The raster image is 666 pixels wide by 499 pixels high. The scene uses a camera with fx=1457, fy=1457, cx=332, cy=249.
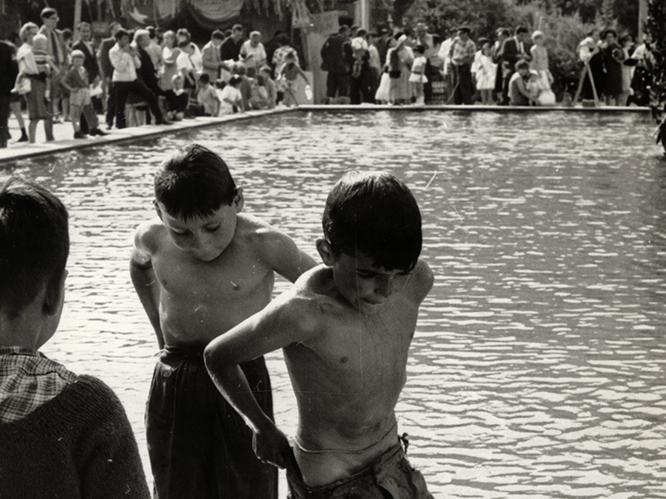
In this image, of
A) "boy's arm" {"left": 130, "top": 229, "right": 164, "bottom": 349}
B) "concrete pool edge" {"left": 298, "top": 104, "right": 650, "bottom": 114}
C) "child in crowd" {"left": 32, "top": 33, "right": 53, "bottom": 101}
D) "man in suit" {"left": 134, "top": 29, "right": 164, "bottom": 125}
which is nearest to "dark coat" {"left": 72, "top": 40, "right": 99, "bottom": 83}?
"man in suit" {"left": 134, "top": 29, "right": 164, "bottom": 125}

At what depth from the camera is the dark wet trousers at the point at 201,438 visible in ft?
12.2

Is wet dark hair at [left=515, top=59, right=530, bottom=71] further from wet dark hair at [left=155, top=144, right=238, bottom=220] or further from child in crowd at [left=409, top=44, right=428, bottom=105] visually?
wet dark hair at [left=155, top=144, right=238, bottom=220]

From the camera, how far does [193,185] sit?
3.57m

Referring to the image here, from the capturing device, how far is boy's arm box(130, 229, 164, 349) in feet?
13.1

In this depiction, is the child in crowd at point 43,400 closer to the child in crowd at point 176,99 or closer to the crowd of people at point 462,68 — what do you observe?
the child in crowd at point 176,99

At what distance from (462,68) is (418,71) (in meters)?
0.93

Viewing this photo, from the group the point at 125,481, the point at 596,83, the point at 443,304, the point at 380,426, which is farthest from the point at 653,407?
the point at 596,83

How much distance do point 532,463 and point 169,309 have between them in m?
1.99

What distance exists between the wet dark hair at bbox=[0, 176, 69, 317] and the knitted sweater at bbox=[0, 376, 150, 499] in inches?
6.3

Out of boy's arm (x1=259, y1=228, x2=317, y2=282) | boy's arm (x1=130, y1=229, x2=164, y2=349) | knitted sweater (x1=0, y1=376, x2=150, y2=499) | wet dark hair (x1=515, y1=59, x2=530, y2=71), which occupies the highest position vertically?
knitted sweater (x1=0, y1=376, x2=150, y2=499)

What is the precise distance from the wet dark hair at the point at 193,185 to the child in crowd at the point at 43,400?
1419 mm

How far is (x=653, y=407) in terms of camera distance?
20.1 ft

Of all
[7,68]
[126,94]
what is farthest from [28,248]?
[126,94]

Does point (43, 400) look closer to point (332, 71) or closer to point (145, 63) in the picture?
point (145, 63)
